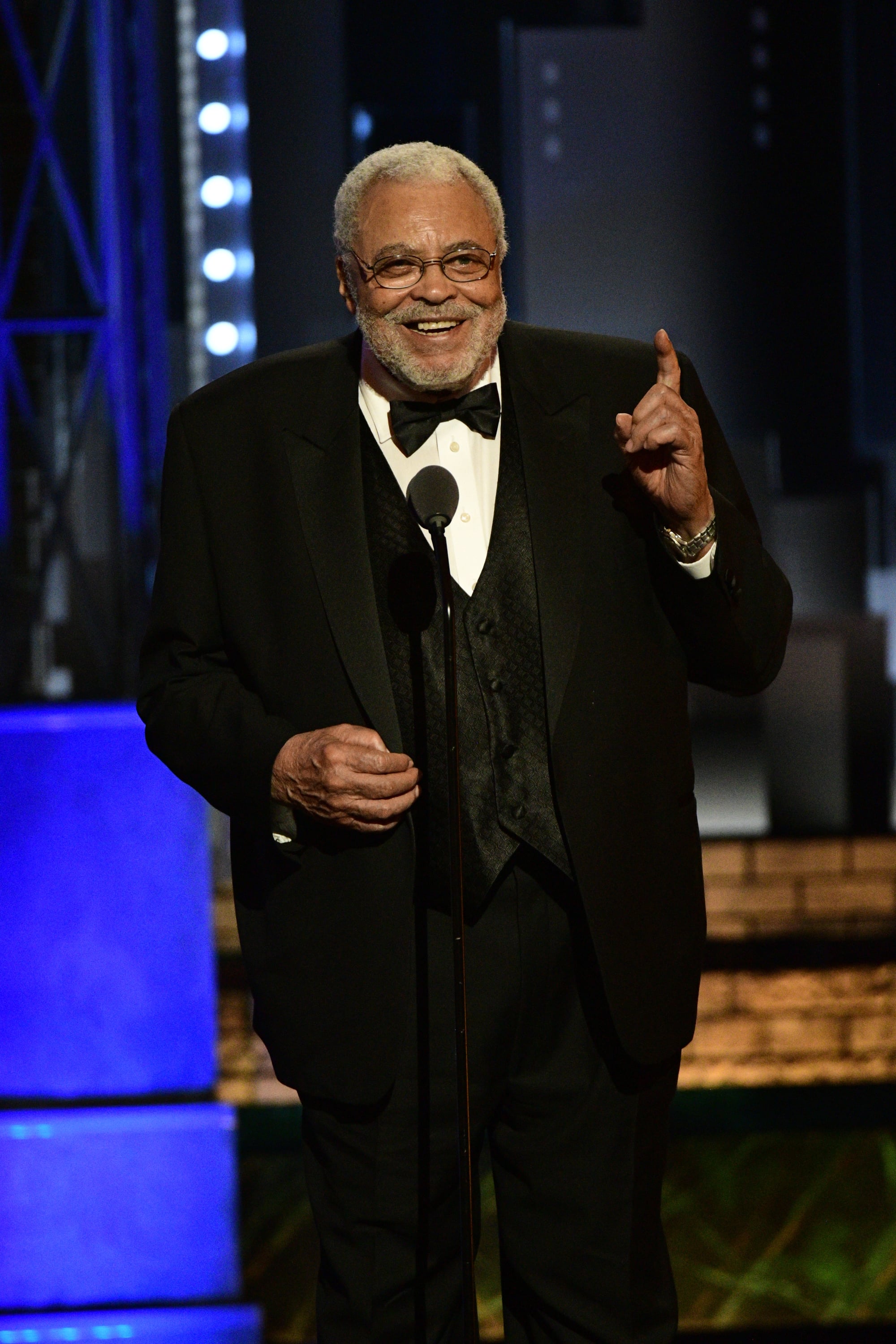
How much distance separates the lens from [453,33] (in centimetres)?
313

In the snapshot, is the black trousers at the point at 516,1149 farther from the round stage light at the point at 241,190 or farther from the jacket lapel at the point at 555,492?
the round stage light at the point at 241,190

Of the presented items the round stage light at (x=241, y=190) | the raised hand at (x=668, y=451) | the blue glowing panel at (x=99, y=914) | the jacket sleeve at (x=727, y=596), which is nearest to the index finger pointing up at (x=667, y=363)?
the raised hand at (x=668, y=451)

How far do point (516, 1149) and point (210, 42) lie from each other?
8.07 feet

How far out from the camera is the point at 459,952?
1250 millimetres

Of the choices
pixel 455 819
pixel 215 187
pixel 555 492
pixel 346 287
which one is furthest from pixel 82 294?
pixel 455 819

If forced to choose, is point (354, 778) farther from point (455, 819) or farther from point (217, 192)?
point (217, 192)

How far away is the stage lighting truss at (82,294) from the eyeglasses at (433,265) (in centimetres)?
140

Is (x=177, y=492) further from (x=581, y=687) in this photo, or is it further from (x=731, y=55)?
(x=731, y=55)

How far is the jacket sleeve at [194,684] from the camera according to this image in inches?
56.8

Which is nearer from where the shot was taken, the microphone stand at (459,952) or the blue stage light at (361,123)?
the microphone stand at (459,952)

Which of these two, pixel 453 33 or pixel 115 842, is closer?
pixel 115 842

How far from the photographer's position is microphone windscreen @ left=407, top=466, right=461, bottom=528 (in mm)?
1197

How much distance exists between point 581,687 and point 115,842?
1.52 meters

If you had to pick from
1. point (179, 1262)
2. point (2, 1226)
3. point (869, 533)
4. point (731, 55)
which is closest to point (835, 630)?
point (869, 533)
